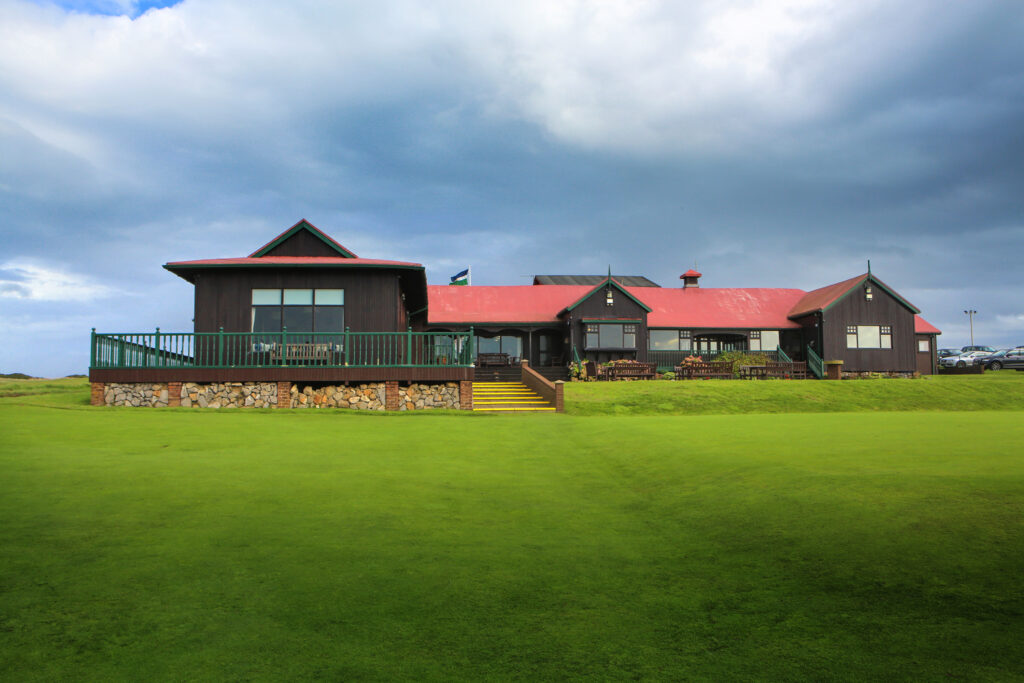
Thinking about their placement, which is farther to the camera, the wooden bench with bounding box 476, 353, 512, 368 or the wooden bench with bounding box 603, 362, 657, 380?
the wooden bench with bounding box 476, 353, 512, 368

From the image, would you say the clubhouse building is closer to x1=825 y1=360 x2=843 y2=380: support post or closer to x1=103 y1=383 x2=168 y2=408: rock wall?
x1=103 y1=383 x2=168 y2=408: rock wall

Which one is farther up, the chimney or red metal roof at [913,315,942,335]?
the chimney

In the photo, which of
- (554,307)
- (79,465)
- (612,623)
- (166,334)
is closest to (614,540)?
(612,623)

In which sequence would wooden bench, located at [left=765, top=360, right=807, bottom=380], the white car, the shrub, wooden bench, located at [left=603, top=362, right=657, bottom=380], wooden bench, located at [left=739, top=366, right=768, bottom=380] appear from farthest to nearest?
the white car, the shrub, wooden bench, located at [left=765, top=360, right=807, bottom=380], wooden bench, located at [left=739, top=366, right=768, bottom=380], wooden bench, located at [left=603, top=362, right=657, bottom=380]

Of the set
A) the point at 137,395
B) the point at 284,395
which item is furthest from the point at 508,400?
the point at 137,395

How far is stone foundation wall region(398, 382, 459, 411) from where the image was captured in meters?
18.4

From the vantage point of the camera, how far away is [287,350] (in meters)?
18.7

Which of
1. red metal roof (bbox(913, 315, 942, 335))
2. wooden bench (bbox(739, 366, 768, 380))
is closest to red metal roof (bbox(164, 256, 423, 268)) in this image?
wooden bench (bbox(739, 366, 768, 380))

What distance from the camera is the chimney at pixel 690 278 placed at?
44.2 m

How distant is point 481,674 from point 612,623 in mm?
886

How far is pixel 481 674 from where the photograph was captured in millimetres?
2879

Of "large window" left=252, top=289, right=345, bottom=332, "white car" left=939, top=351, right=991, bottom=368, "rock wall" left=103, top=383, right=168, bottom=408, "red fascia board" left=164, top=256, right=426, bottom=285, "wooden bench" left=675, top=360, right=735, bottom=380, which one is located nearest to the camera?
"rock wall" left=103, top=383, right=168, bottom=408

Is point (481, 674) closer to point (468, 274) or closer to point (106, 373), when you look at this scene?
point (106, 373)

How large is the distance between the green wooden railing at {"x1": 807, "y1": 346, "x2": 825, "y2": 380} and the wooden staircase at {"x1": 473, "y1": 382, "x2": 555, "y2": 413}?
1870cm
